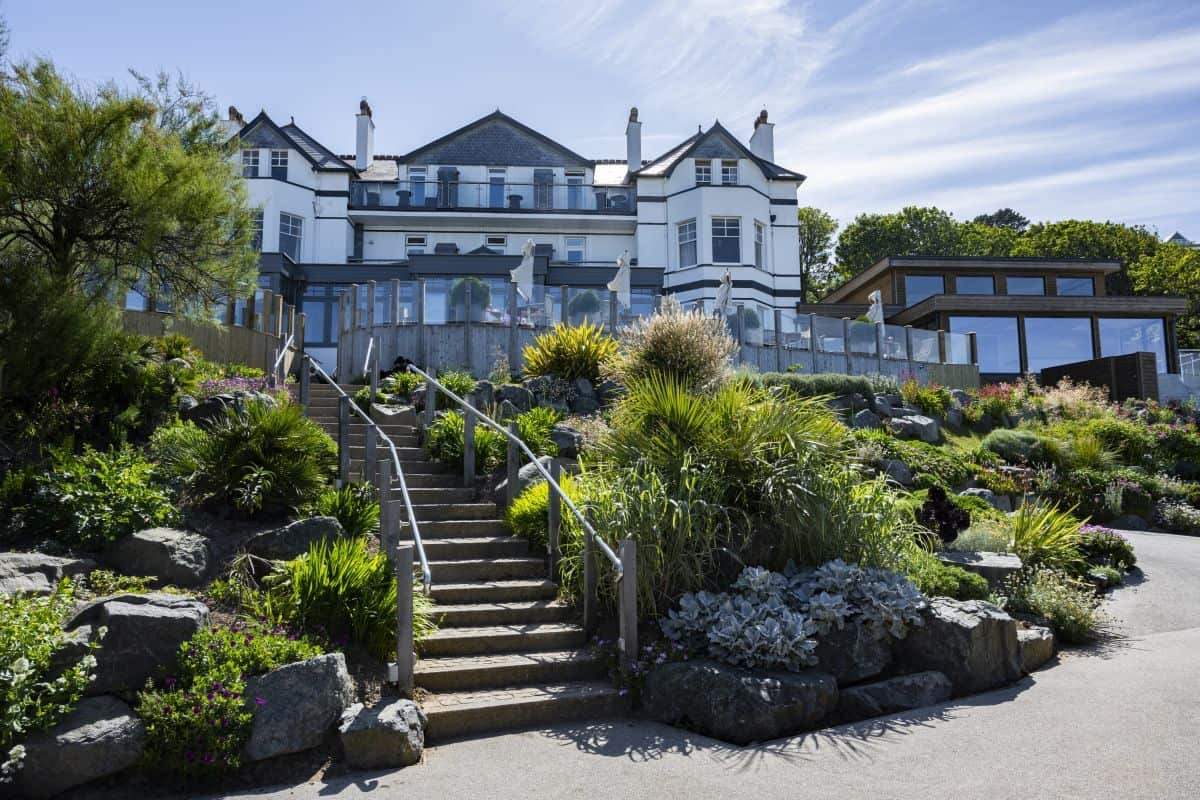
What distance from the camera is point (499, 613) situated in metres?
6.89

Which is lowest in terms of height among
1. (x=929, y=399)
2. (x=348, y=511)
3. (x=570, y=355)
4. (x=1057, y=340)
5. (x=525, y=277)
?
(x=348, y=511)

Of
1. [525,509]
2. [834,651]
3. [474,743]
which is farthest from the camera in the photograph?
[525,509]

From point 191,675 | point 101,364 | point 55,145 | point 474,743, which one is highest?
point 55,145

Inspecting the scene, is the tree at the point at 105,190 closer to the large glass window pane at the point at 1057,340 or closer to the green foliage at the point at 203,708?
the green foliage at the point at 203,708

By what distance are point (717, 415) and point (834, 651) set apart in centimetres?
257

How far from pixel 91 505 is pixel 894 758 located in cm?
631

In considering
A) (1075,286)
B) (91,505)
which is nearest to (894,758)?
(91,505)

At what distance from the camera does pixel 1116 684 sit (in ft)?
21.1

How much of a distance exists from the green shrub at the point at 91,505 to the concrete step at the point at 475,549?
224 centimetres

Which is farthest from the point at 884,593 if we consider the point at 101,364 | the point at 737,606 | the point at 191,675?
the point at 101,364

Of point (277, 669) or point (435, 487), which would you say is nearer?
point (277, 669)

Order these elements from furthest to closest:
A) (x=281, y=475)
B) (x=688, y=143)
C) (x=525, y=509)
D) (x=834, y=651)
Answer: (x=688, y=143) → (x=525, y=509) → (x=281, y=475) → (x=834, y=651)

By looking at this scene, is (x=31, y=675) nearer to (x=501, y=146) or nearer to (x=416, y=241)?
(x=416, y=241)

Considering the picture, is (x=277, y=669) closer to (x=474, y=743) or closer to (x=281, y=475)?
(x=474, y=743)
